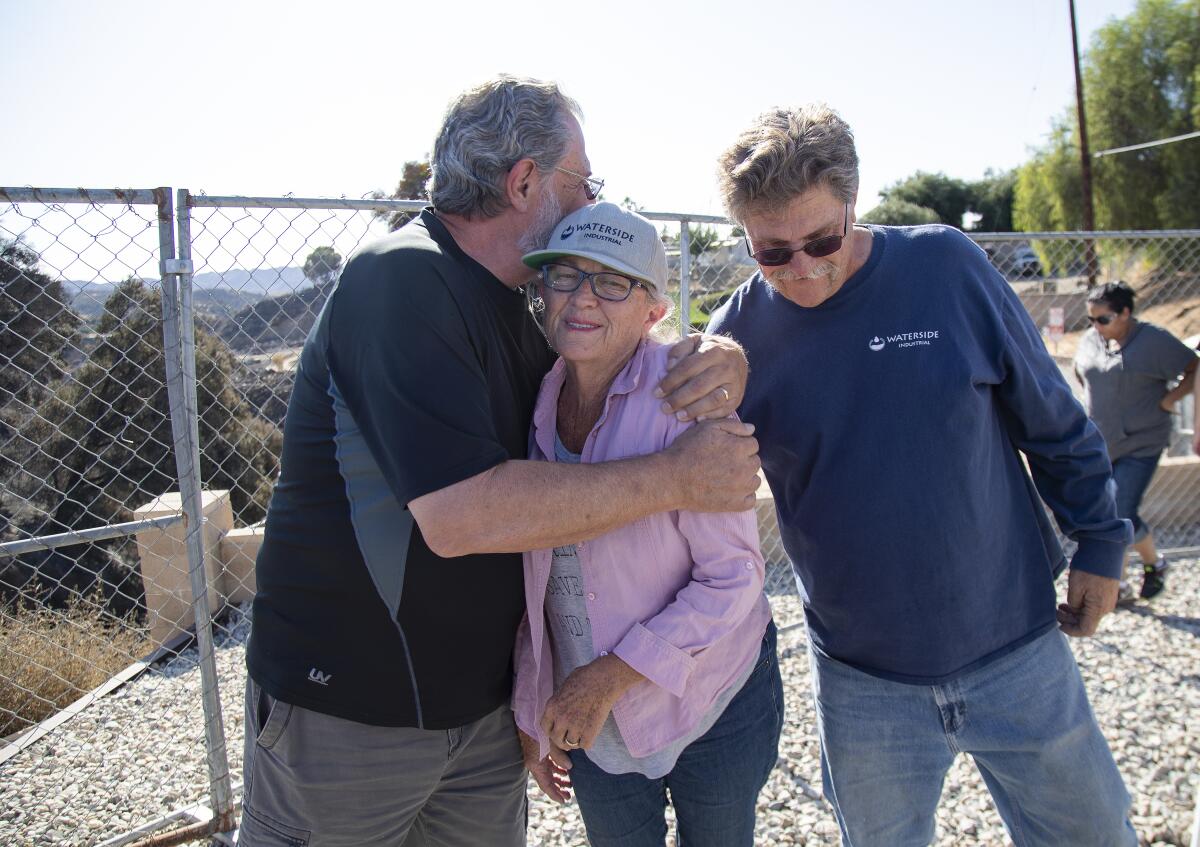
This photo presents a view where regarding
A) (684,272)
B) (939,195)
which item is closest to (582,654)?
(684,272)

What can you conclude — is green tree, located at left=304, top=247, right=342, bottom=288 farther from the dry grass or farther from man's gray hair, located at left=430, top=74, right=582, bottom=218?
the dry grass

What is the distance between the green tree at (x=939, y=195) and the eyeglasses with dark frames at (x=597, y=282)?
51.2 m

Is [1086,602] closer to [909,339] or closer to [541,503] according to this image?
[909,339]

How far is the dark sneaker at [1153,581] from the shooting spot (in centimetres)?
516

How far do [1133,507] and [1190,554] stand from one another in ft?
4.35

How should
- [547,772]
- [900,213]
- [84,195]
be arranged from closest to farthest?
[547,772]
[84,195]
[900,213]

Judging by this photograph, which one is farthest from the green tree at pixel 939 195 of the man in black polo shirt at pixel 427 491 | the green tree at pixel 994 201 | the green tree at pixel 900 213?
the man in black polo shirt at pixel 427 491

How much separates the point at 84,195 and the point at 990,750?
3029mm

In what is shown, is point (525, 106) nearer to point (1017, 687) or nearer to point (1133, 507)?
point (1017, 687)

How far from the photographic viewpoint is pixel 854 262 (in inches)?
74.2

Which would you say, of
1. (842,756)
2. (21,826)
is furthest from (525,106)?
(21,826)

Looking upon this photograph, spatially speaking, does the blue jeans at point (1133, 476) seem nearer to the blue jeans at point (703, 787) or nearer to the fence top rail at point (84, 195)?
the blue jeans at point (703, 787)

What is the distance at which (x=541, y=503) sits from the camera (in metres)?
1.46

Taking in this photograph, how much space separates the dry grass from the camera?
4430mm
